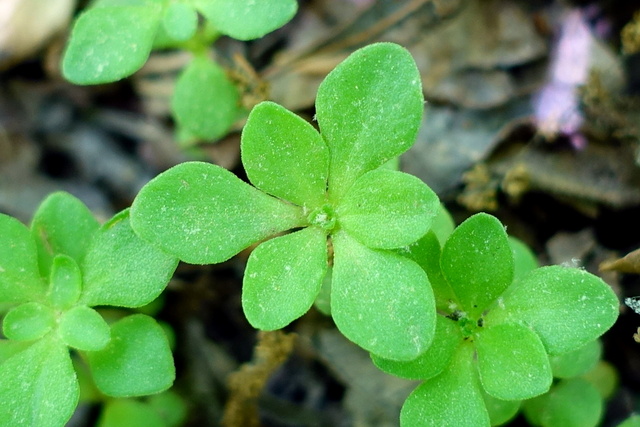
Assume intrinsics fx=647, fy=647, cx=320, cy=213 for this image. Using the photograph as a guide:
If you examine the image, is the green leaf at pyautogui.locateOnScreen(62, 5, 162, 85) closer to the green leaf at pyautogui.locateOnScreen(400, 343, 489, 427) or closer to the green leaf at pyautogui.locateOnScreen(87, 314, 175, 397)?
the green leaf at pyautogui.locateOnScreen(87, 314, 175, 397)

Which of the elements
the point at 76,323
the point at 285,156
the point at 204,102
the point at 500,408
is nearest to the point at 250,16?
the point at 285,156

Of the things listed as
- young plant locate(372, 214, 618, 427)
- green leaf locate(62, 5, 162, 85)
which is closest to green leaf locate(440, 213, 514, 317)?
young plant locate(372, 214, 618, 427)

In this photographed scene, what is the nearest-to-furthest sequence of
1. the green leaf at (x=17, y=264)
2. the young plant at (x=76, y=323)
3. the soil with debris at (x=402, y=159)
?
the young plant at (x=76, y=323) < the green leaf at (x=17, y=264) < the soil with debris at (x=402, y=159)

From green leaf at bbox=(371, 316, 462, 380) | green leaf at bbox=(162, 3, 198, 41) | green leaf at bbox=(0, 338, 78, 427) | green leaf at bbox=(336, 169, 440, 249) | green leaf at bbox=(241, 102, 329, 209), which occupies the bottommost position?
green leaf at bbox=(371, 316, 462, 380)

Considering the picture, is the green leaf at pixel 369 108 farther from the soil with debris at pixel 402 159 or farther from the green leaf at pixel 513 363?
the soil with debris at pixel 402 159

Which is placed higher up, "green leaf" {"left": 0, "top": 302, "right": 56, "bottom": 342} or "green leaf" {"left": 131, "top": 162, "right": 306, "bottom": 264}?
"green leaf" {"left": 131, "top": 162, "right": 306, "bottom": 264}

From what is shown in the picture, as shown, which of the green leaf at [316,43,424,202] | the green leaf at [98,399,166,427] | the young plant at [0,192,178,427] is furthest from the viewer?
the green leaf at [98,399,166,427]

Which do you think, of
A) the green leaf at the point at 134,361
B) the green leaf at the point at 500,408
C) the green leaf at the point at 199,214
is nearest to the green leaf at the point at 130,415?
the green leaf at the point at 134,361
